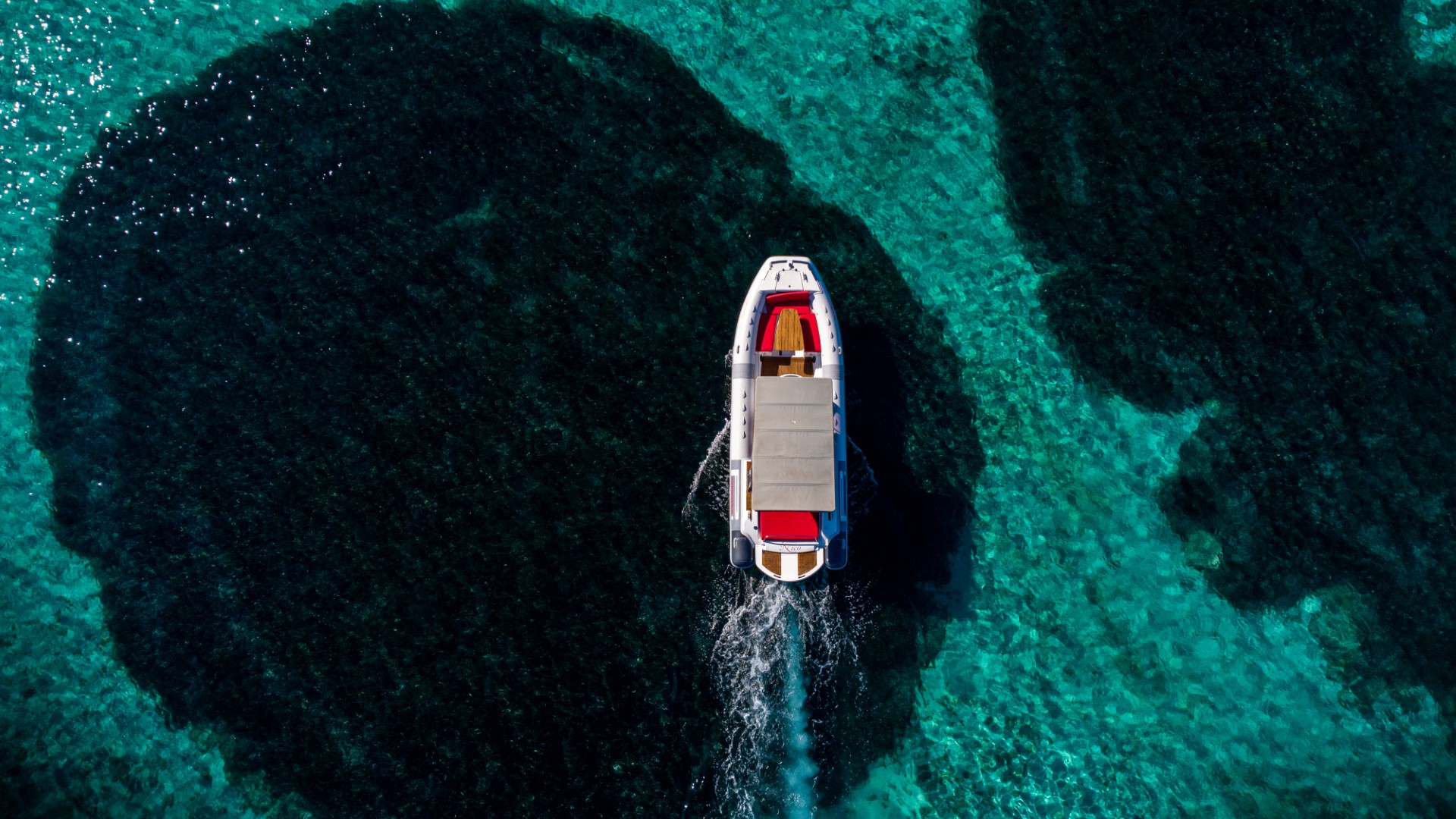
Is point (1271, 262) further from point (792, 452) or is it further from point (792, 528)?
point (792, 528)

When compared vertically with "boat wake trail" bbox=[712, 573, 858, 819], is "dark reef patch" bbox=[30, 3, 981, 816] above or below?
above

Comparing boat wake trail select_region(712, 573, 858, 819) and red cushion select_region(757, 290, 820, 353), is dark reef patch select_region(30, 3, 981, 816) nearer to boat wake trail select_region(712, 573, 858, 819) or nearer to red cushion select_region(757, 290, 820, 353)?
boat wake trail select_region(712, 573, 858, 819)

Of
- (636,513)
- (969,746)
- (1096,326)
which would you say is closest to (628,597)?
(636,513)

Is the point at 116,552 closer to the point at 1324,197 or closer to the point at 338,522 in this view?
the point at 338,522

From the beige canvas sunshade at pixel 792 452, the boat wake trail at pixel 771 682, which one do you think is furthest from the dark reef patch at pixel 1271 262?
the boat wake trail at pixel 771 682

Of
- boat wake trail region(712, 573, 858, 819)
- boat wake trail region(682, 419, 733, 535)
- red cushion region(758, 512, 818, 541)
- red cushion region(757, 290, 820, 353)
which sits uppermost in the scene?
red cushion region(757, 290, 820, 353)

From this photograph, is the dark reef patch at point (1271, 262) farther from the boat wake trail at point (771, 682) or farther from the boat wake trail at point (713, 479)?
the boat wake trail at point (771, 682)

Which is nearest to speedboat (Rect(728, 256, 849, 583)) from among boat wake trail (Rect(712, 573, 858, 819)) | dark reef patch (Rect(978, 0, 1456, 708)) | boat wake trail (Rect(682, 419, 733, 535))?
boat wake trail (Rect(682, 419, 733, 535))
